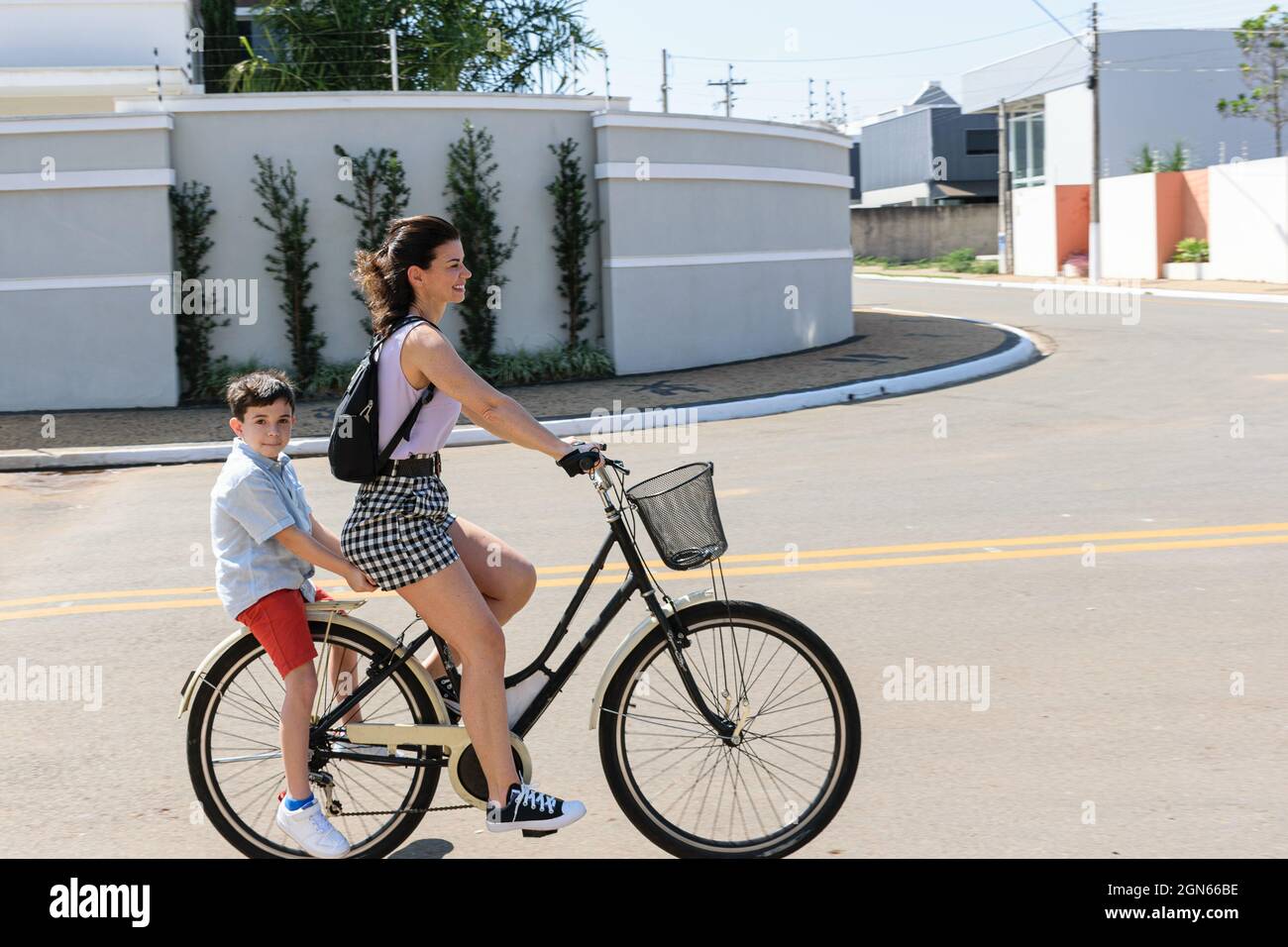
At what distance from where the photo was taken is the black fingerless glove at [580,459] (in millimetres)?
3844

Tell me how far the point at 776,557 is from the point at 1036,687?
8.69ft

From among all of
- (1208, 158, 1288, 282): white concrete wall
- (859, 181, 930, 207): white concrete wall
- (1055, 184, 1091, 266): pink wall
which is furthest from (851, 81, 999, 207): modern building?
(1208, 158, 1288, 282): white concrete wall

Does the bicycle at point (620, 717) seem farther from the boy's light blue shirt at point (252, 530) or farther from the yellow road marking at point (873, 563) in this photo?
the yellow road marking at point (873, 563)

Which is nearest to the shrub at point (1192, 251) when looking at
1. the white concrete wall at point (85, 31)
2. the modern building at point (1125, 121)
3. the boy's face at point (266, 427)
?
the modern building at point (1125, 121)

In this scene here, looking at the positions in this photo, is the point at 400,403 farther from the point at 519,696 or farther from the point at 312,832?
the point at 312,832

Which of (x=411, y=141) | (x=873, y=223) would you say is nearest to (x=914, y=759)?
(x=411, y=141)

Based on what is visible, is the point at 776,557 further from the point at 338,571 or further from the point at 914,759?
the point at 338,571

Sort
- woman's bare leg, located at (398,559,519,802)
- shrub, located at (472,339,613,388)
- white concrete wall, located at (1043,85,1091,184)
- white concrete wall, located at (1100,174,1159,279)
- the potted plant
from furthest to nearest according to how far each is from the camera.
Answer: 1. white concrete wall, located at (1043,85,1091,184)
2. white concrete wall, located at (1100,174,1159,279)
3. the potted plant
4. shrub, located at (472,339,613,388)
5. woman's bare leg, located at (398,559,519,802)

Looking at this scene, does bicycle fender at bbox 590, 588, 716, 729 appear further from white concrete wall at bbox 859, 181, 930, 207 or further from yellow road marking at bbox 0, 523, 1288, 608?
white concrete wall at bbox 859, 181, 930, 207

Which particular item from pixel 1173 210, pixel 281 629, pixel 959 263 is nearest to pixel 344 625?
pixel 281 629

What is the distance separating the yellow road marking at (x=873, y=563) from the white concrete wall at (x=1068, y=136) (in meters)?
39.5

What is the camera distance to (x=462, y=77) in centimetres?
2392

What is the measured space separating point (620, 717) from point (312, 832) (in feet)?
3.13

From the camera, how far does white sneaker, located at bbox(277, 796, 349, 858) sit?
13.4 feet
